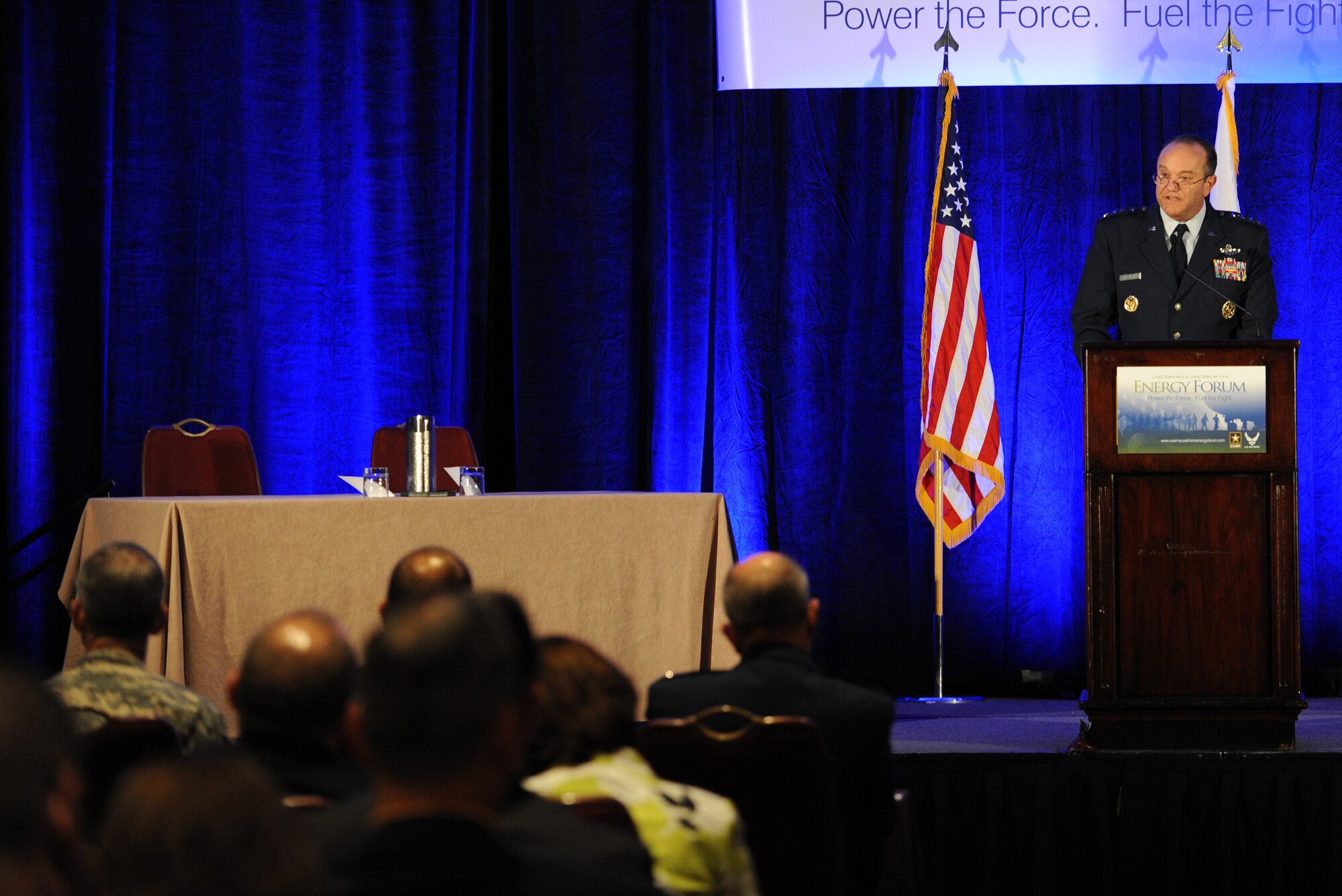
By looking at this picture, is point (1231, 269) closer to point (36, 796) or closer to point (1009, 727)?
point (1009, 727)

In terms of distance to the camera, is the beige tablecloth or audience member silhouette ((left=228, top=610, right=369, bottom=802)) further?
the beige tablecloth

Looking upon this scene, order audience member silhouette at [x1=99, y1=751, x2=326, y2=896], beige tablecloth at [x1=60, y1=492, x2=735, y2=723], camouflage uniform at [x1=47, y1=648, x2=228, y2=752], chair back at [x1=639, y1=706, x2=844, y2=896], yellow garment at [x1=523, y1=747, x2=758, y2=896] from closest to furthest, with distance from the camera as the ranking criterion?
audience member silhouette at [x1=99, y1=751, x2=326, y2=896], yellow garment at [x1=523, y1=747, x2=758, y2=896], chair back at [x1=639, y1=706, x2=844, y2=896], camouflage uniform at [x1=47, y1=648, x2=228, y2=752], beige tablecloth at [x1=60, y1=492, x2=735, y2=723]

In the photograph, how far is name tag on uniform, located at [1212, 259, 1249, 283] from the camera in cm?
440

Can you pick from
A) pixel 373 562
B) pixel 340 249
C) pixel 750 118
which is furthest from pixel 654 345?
pixel 373 562

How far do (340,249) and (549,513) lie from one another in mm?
2884

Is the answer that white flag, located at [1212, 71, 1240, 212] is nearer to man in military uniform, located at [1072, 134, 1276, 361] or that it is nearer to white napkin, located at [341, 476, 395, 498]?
man in military uniform, located at [1072, 134, 1276, 361]

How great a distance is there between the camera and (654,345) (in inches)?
256

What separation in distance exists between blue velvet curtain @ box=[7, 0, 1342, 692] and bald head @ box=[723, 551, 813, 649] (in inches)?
150

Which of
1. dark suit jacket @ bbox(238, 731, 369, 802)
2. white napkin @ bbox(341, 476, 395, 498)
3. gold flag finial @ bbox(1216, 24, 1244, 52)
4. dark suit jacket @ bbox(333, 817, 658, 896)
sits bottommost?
dark suit jacket @ bbox(238, 731, 369, 802)

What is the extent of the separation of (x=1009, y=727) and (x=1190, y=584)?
109 centimetres

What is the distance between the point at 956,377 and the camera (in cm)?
579

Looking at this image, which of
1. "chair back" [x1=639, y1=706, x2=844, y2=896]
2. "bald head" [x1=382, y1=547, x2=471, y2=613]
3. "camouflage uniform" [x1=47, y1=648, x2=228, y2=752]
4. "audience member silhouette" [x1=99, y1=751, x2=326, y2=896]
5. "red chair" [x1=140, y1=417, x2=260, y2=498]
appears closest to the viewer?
"audience member silhouette" [x1=99, y1=751, x2=326, y2=896]

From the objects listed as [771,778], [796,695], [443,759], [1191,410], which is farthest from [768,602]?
[1191,410]

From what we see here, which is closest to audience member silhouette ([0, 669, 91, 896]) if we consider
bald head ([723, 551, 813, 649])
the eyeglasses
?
bald head ([723, 551, 813, 649])
